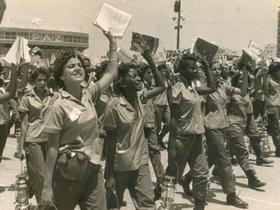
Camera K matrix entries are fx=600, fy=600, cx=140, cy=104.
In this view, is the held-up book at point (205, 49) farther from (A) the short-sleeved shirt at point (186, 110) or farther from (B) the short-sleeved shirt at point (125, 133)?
(B) the short-sleeved shirt at point (125, 133)

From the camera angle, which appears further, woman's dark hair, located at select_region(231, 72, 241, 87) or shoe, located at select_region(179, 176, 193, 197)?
woman's dark hair, located at select_region(231, 72, 241, 87)

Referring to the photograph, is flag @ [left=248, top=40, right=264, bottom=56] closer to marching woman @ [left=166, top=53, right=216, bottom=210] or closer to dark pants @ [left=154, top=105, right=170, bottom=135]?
marching woman @ [left=166, top=53, right=216, bottom=210]

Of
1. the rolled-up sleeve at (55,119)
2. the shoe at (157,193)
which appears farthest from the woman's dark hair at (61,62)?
the shoe at (157,193)

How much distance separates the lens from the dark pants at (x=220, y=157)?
7.73m

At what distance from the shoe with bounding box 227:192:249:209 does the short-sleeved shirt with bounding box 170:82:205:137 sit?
4.41 feet

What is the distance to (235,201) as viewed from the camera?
7746mm

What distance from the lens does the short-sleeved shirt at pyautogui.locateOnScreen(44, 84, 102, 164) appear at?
4371 mm

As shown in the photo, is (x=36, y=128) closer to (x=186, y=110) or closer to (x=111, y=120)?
(x=111, y=120)

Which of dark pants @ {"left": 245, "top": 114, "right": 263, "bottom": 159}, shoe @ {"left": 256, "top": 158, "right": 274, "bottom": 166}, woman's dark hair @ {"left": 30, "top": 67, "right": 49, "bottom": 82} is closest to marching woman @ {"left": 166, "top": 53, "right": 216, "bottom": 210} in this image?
woman's dark hair @ {"left": 30, "top": 67, "right": 49, "bottom": 82}

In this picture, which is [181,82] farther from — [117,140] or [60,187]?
[60,187]

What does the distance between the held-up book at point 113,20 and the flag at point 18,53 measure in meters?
0.96

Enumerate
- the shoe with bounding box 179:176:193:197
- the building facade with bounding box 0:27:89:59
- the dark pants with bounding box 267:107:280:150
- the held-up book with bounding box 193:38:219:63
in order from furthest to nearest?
1. the building facade with bounding box 0:27:89:59
2. the dark pants with bounding box 267:107:280:150
3. the shoe with bounding box 179:176:193:197
4. the held-up book with bounding box 193:38:219:63

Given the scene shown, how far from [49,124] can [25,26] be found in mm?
67172

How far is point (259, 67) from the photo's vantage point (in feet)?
38.1
